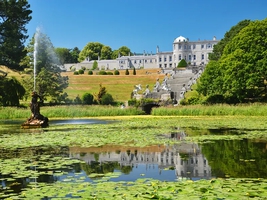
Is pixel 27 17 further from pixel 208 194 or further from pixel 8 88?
pixel 208 194

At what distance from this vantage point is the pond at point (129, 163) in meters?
7.46

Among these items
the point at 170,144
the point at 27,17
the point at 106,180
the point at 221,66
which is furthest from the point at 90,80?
the point at 106,180

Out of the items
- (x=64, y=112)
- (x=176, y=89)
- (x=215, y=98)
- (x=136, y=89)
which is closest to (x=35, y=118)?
(x=64, y=112)

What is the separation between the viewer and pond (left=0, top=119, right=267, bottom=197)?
7.46m

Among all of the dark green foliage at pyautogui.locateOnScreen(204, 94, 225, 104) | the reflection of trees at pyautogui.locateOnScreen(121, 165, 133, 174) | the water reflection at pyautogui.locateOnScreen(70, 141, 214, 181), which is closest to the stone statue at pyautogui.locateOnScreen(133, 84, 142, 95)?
the dark green foliage at pyautogui.locateOnScreen(204, 94, 225, 104)

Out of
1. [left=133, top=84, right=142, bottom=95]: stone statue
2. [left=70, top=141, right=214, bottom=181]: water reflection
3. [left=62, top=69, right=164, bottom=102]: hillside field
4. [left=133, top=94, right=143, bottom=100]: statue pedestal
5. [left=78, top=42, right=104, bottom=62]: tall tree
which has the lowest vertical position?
[left=70, top=141, right=214, bottom=181]: water reflection

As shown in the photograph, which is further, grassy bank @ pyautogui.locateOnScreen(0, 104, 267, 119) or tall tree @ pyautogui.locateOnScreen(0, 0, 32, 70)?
tall tree @ pyautogui.locateOnScreen(0, 0, 32, 70)

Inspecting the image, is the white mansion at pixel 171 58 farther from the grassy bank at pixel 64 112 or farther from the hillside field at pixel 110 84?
the grassy bank at pixel 64 112

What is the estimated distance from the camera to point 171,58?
12175 centimetres

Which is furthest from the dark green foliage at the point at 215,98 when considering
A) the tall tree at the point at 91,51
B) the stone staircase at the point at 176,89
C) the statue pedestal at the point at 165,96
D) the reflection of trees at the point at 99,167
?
the tall tree at the point at 91,51

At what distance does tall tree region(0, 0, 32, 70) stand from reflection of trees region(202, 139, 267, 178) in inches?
1292

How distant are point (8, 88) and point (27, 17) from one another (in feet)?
29.3

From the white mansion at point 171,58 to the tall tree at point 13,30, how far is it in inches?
2733

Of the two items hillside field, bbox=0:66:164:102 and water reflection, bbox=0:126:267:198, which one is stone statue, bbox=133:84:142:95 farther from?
water reflection, bbox=0:126:267:198
